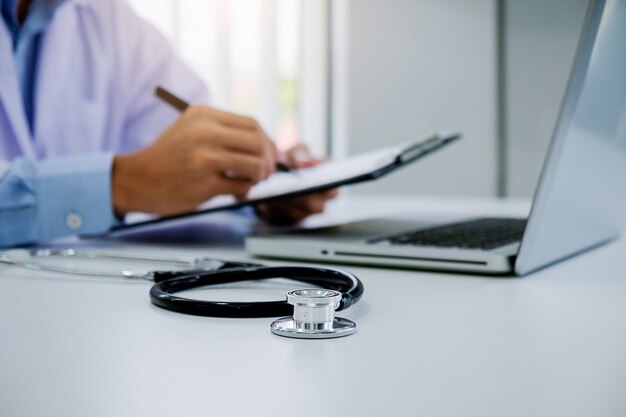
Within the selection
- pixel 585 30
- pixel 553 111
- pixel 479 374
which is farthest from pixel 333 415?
pixel 553 111

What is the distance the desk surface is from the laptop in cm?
6

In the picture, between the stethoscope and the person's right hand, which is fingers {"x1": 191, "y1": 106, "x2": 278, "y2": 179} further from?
the stethoscope

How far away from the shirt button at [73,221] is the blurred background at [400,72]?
155cm

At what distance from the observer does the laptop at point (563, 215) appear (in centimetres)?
48

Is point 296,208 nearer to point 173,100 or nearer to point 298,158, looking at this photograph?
point 298,158

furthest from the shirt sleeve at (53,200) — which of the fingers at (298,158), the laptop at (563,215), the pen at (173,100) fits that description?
the fingers at (298,158)

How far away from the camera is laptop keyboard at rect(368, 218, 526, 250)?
65 cm

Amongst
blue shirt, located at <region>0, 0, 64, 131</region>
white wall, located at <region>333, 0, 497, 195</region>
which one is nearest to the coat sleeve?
blue shirt, located at <region>0, 0, 64, 131</region>

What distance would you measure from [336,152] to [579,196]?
2168 millimetres

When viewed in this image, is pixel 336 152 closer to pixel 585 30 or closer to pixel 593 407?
pixel 585 30

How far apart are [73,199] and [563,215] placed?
0.57 m

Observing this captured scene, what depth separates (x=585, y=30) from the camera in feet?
1.55

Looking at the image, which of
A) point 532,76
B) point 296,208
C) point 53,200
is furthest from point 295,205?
point 532,76

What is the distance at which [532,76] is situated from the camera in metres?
2.16
